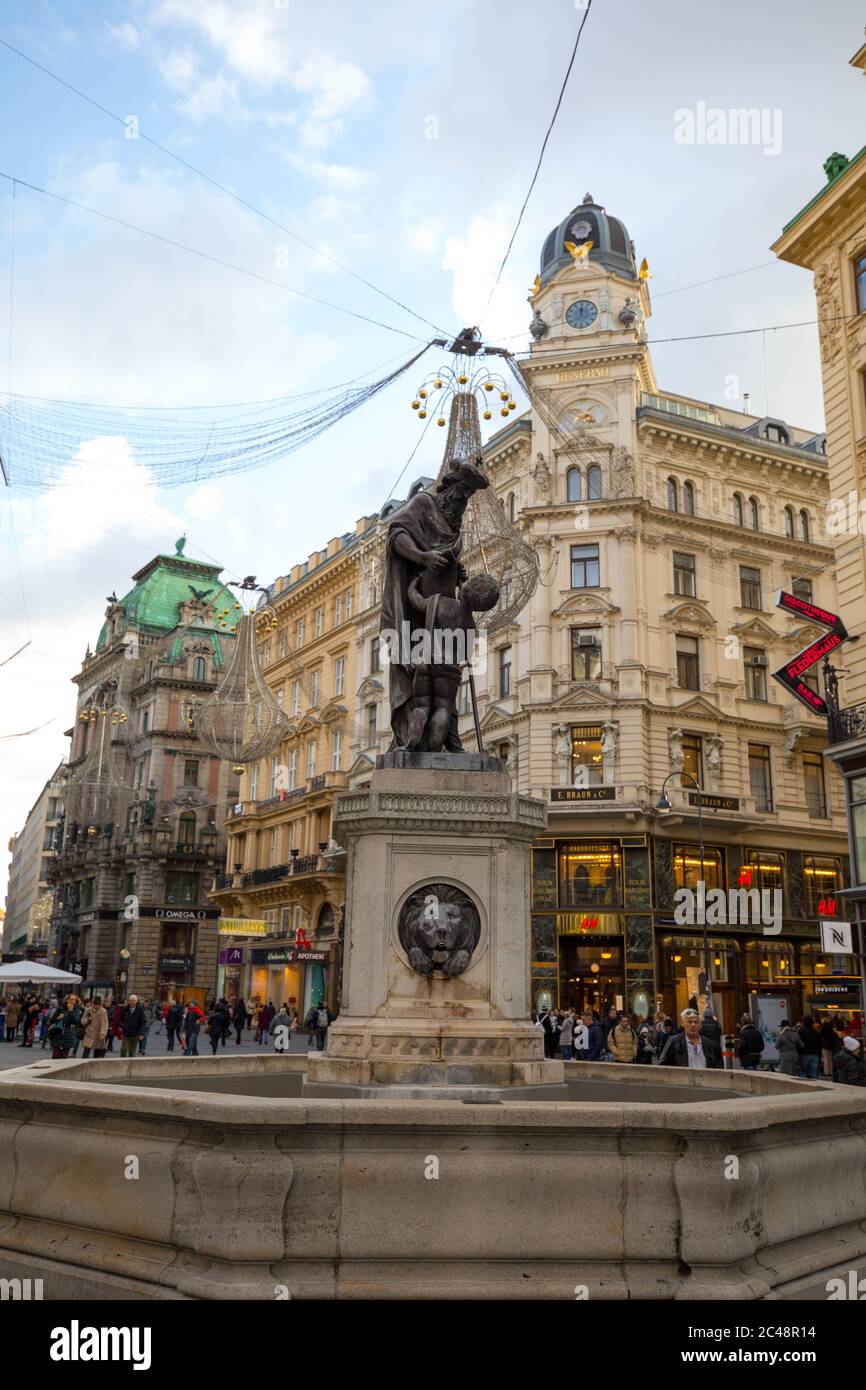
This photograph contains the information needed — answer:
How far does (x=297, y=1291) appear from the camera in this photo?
4.96 meters

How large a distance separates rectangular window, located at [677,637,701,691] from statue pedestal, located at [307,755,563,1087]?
3303 cm

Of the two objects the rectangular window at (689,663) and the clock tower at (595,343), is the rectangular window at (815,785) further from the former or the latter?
the clock tower at (595,343)

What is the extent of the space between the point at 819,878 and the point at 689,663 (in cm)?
920

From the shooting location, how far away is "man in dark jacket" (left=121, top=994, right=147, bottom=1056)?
72.6 feet

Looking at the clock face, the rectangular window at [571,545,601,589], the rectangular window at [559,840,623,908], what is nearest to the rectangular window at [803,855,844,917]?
the rectangular window at [559,840,623,908]

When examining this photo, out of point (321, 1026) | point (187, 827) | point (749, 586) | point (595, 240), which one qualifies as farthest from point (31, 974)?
point (187, 827)

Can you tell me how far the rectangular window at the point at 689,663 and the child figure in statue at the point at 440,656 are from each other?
3245 centimetres

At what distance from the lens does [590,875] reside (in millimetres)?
37000

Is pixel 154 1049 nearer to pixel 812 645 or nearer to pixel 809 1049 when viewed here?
pixel 809 1049

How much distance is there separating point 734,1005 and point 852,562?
17.8 meters

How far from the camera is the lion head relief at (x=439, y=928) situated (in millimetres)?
7504

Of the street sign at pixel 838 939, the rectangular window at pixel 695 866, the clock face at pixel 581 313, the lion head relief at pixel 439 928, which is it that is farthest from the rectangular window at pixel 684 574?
the lion head relief at pixel 439 928
